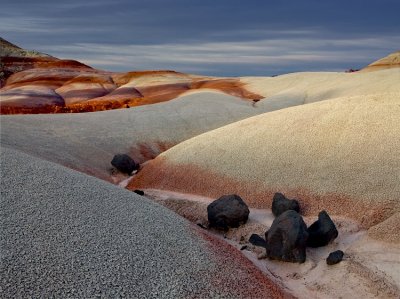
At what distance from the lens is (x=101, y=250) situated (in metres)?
9.87

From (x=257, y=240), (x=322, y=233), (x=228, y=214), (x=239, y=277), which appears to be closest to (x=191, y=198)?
(x=228, y=214)

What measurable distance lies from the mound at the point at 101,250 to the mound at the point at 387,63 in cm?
5696

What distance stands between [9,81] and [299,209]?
8596cm

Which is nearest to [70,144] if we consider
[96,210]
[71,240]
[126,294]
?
[96,210]

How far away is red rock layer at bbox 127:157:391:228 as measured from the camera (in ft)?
50.3

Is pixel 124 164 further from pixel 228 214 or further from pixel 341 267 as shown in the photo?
pixel 341 267

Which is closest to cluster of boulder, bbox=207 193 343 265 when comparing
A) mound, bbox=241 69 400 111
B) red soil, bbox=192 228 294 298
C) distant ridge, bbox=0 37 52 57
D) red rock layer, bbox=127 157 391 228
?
red rock layer, bbox=127 157 391 228

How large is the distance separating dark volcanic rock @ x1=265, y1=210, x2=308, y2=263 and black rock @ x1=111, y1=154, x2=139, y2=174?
428 inches

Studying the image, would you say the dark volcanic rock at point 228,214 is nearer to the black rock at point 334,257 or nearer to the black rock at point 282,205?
the black rock at point 282,205

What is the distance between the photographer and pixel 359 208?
1547 cm

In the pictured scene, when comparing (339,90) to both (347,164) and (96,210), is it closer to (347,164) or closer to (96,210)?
(347,164)

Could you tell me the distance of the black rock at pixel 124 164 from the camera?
22.7 metres

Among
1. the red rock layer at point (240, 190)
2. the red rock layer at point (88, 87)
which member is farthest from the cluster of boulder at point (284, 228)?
the red rock layer at point (88, 87)

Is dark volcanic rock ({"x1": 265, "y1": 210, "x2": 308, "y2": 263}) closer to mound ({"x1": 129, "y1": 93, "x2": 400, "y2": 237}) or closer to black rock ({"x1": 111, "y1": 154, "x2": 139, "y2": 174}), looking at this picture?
mound ({"x1": 129, "y1": 93, "x2": 400, "y2": 237})
